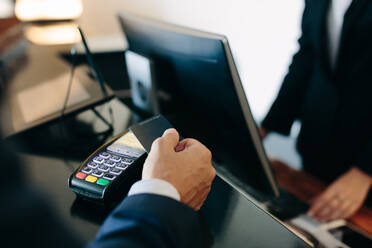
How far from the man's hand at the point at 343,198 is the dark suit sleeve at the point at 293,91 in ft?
1.05

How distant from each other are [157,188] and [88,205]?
0.18 metres

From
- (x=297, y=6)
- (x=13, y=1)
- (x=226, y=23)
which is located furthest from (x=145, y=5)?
(x=297, y=6)

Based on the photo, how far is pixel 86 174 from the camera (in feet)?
1.70

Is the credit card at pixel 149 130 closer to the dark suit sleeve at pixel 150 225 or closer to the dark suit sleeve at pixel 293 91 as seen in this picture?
the dark suit sleeve at pixel 150 225

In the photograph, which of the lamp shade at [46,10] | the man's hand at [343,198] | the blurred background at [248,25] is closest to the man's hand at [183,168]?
the man's hand at [343,198]

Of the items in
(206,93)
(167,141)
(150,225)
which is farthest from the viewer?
(206,93)

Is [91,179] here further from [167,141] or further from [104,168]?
[167,141]

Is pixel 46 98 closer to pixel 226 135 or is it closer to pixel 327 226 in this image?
pixel 226 135

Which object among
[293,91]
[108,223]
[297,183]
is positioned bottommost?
[297,183]

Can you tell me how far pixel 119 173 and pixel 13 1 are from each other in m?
1.91

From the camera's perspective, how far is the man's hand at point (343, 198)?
2.59 feet

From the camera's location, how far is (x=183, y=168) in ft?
1.53

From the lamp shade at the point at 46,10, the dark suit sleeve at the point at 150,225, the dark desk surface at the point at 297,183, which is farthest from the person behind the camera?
the lamp shade at the point at 46,10

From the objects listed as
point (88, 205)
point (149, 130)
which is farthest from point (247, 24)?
point (88, 205)
